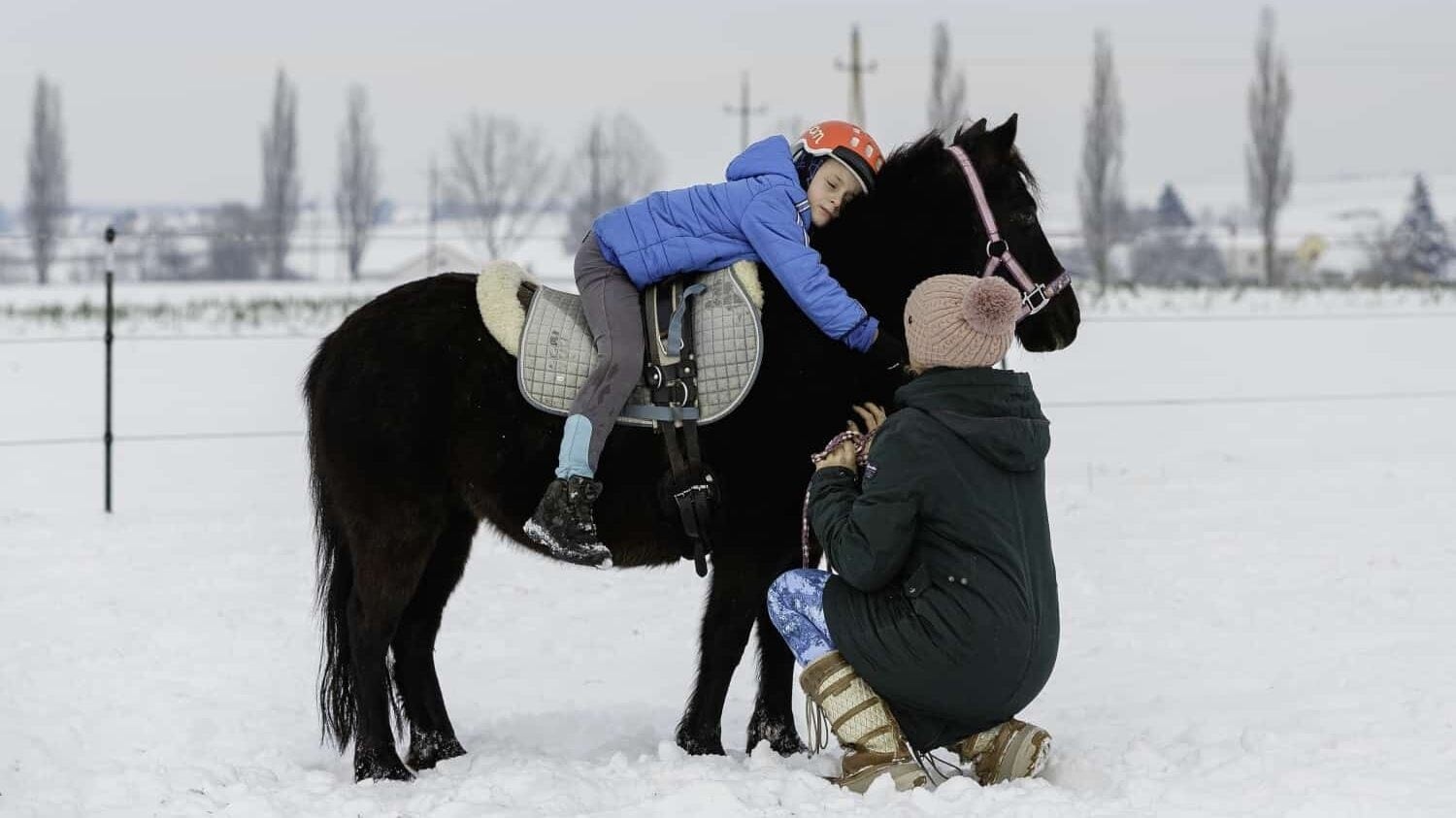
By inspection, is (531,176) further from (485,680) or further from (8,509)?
(485,680)

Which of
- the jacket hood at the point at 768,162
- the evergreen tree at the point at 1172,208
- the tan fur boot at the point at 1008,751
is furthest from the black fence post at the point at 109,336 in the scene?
the evergreen tree at the point at 1172,208

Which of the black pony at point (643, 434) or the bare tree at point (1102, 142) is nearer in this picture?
the black pony at point (643, 434)

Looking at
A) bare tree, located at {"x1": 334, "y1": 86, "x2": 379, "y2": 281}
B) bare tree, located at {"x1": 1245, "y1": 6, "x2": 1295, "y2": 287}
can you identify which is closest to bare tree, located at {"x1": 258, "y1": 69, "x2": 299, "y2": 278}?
bare tree, located at {"x1": 334, "y1": 86, "x2": 379, "y2": 281}

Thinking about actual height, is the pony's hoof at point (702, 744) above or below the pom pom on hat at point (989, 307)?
below

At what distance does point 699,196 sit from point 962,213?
0.80 meters

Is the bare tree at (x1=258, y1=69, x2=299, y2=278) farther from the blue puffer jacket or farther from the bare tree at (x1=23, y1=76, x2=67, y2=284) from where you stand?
the blue puffer jacket

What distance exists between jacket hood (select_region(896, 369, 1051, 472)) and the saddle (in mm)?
681

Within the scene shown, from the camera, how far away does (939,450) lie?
3.43 metres

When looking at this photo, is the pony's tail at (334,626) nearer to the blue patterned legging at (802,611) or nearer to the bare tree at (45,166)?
the blue patterned legging at (802,611)

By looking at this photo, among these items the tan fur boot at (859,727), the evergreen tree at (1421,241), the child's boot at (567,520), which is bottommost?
the tan fur boot at (859,727)

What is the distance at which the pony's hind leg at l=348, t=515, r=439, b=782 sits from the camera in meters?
4.30

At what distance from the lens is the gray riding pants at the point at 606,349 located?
3990 mm

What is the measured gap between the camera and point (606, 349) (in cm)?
405

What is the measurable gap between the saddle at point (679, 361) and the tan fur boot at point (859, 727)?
0.61 metres
